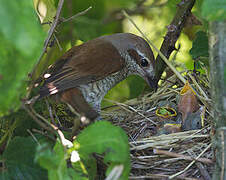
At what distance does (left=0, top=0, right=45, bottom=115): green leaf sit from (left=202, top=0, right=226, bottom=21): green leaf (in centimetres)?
65

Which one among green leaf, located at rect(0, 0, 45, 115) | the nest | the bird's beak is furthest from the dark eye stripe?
green leaf, located at rect(0, 0, 45, 115)

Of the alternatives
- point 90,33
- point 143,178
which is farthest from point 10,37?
point 90,33

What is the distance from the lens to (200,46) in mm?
2572

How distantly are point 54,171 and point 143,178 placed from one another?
0.82m

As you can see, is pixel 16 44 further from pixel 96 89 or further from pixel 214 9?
pixel 96 89

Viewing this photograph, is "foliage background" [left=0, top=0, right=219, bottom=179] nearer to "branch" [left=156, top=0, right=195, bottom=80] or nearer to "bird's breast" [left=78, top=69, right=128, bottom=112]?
"branch" [left=156, top=0, right=195, bottom=80]

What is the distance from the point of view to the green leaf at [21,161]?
1937 mm

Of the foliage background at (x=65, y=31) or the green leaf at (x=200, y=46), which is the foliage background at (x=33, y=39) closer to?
the foliage background at (x=65, y=31)

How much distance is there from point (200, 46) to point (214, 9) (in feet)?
3.88

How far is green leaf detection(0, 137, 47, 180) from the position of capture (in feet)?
6.35

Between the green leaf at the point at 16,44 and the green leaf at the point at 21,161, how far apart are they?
1.55 feet

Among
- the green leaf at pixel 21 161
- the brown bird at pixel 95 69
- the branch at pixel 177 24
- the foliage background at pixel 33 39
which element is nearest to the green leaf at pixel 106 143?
the foliage background at pixel 33 39

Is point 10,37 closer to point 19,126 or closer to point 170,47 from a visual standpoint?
point 19,126

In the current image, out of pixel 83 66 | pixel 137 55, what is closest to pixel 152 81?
pixel 137 55
